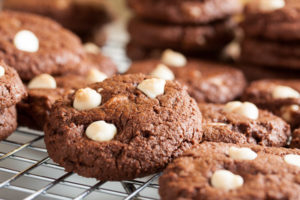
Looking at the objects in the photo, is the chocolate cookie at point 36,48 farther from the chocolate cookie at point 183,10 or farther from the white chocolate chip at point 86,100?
the chocolate cookie at point 183,10

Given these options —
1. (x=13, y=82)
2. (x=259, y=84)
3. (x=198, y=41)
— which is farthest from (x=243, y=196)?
(x=198, y=41)

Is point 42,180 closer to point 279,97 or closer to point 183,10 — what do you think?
Result: point 279,97

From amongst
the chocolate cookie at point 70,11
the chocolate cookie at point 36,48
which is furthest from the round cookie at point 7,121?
the chocolate cookie at point 70,11

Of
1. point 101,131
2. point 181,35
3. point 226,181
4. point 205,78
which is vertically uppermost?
point 181,35

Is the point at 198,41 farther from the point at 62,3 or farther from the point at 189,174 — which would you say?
the point at 189,174

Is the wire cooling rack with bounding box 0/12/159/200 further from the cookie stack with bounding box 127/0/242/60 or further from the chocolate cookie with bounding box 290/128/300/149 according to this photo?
the cookie stack with bounding box 127/0/242/60

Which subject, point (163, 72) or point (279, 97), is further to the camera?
point (163, 72)

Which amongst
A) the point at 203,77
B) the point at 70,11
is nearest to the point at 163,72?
the point at 203,77
